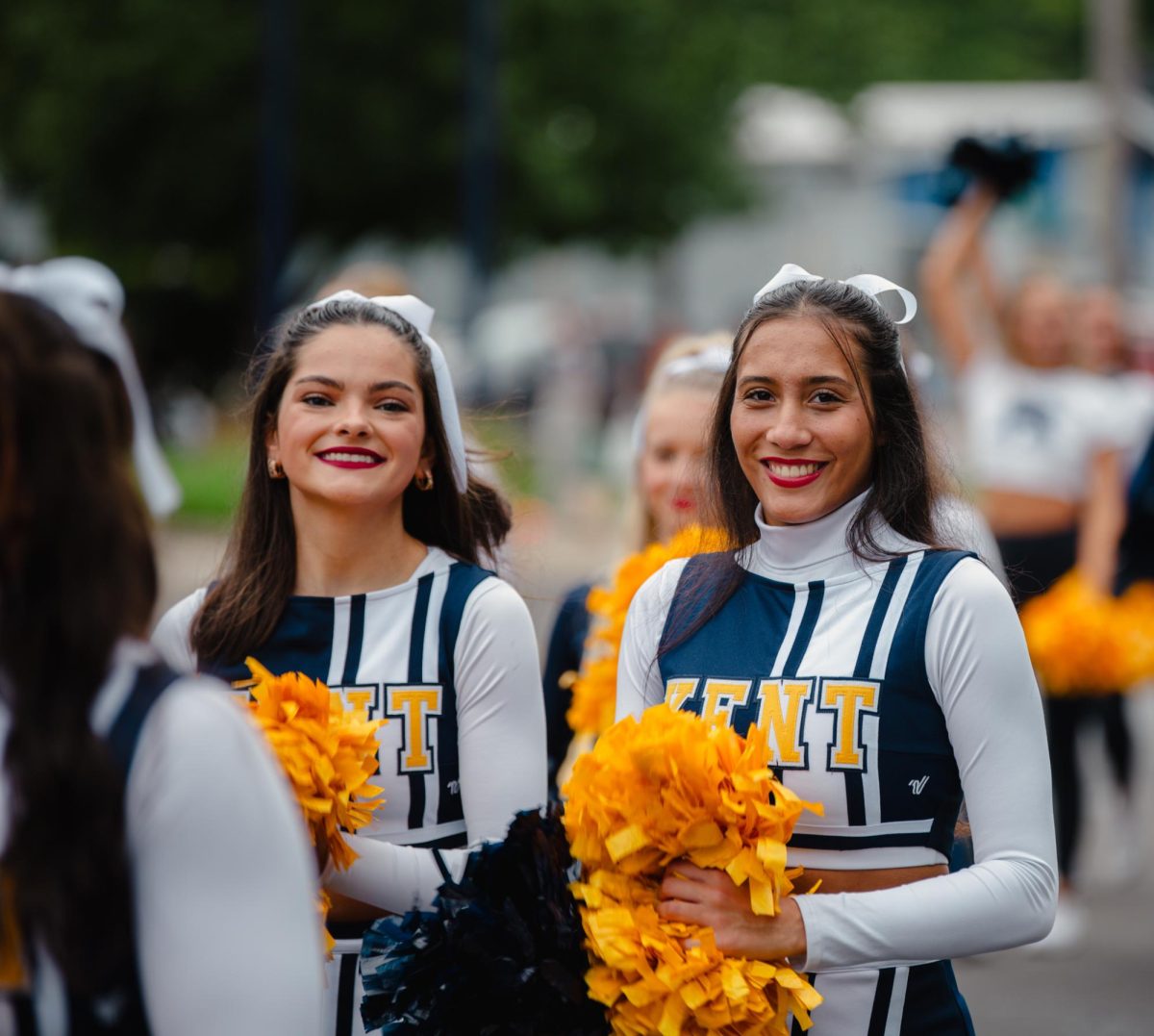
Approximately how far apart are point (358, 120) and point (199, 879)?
18209mm

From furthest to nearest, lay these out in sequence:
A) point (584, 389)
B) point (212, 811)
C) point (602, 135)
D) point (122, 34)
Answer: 1. point (584, 389)
2. point (602, 135)
3. point (122, 34)
4. point (212, 811)

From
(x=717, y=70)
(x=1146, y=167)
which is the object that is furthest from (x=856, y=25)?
(x=1146, y=167)

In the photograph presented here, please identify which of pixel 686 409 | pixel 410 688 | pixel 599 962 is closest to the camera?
pixel 599 962

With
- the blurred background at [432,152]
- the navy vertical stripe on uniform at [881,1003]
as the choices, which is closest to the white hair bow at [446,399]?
the navy vertical stripe on uniform at [881,1003]

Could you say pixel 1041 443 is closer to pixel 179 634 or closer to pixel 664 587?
pixel 664 587

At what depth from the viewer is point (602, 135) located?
2083 cm

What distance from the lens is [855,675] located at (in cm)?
271

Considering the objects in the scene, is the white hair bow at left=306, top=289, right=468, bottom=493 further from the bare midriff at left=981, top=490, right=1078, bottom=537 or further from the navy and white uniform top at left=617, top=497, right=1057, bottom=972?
the bare midriff at left=981, top=490, right=1078, bottom=537

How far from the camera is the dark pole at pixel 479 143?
17547mm

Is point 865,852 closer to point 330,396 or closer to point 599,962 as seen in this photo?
point 599,962

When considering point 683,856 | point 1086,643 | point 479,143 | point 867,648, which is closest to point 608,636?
point 867,648

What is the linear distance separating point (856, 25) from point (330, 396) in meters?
19.8

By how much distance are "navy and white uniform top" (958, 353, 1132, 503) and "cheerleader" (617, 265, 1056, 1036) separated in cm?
449

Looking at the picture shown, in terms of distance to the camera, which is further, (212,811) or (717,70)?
(717,70)
